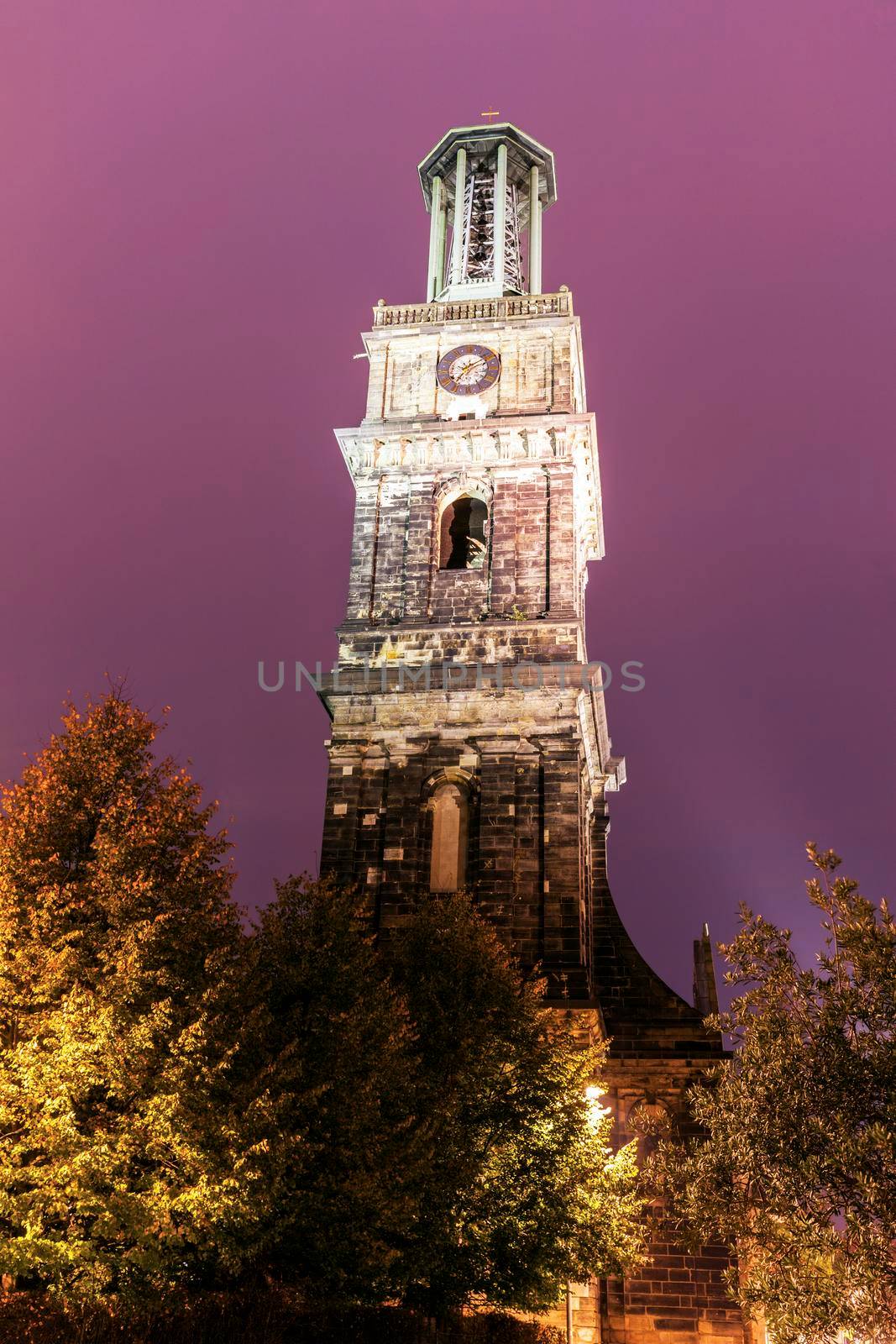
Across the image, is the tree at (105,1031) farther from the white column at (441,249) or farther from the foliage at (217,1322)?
the white column at (441,249)

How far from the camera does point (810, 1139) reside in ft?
54.9

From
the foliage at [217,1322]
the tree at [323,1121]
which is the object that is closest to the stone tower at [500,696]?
the tree at [323,1121]

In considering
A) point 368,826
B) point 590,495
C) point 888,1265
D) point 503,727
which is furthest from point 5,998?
point 590,495

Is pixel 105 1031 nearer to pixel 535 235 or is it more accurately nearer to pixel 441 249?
pixel 441 249

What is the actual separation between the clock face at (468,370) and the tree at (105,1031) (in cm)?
2354

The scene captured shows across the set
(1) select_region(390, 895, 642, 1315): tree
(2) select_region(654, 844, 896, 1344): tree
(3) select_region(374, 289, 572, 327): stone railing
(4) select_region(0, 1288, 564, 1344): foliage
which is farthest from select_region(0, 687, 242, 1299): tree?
(3) select_region(374, 289, 572, 327): stone railing

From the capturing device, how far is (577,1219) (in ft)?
81.5

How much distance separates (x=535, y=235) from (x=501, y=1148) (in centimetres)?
3799

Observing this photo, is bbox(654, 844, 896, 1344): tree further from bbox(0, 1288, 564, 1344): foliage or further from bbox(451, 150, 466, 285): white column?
bbox(451, 150, 466, 285): white column

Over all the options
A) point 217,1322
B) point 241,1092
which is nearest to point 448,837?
point 241,1092

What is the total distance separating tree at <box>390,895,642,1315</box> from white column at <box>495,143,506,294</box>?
29299 millimetres

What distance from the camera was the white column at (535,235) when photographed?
49.3 meters

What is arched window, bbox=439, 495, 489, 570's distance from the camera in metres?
41.6

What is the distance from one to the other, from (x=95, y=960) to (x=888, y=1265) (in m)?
12.6
